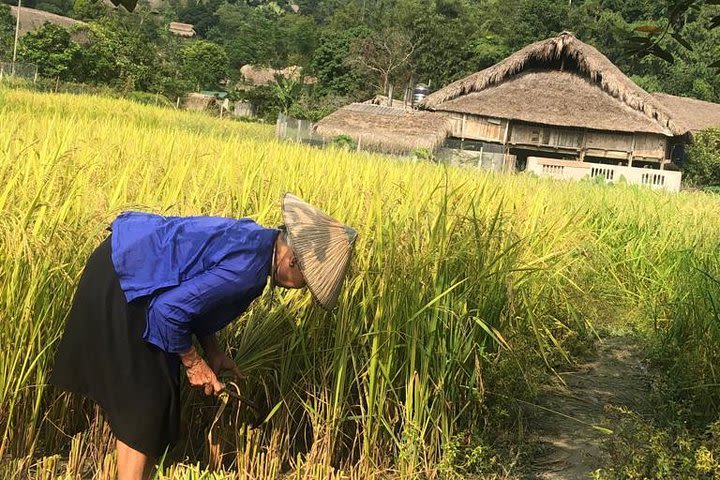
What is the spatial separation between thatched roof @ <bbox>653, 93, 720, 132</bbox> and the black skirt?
27.3 m

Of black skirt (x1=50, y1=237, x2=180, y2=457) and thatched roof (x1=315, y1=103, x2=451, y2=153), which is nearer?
black skirt (x1=50, y1=237, x2=180, y2=457)

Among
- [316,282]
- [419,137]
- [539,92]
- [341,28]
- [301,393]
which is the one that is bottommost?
[301,393]

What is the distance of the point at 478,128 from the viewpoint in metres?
19.4

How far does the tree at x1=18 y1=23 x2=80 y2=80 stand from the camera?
2492 centimetres

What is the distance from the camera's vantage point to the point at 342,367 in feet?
7.30

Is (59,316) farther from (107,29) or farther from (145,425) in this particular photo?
(107,29)

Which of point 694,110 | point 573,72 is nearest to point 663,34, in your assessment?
point 573,72

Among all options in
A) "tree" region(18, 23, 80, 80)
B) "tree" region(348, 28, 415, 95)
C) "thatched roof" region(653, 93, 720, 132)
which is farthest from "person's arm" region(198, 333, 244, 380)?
"tree" region(348, 28, 415, 95)

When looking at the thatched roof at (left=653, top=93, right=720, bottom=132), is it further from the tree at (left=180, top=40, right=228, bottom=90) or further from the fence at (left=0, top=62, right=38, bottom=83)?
the tree at (left=180, top=40, right=228, bottom=90)

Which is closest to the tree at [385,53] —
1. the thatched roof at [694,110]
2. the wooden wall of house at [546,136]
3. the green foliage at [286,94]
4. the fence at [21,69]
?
the green foliage at [286,94]

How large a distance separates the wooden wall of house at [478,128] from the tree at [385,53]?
41.9ft

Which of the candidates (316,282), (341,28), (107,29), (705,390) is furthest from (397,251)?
(341,28)

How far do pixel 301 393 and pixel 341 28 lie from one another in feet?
138

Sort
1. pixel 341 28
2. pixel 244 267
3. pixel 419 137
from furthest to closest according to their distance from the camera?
pixel 341 28
pixel 419 137
pixel 244 267
